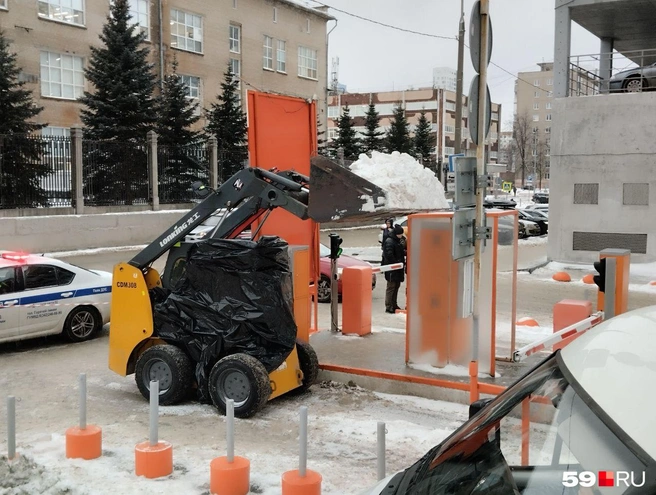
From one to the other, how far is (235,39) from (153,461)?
1645 inches

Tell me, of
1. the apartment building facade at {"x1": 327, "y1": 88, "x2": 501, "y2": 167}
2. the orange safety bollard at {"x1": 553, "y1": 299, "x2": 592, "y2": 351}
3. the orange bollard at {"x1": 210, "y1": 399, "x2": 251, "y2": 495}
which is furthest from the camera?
the apartment building facade at {"x1": 327, "y1": 88, "x2": 501, "y2": 167}

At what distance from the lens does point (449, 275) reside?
8.70 meters

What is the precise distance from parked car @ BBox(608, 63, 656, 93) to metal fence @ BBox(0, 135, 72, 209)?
1932cm

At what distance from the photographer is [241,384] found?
24.3 feet

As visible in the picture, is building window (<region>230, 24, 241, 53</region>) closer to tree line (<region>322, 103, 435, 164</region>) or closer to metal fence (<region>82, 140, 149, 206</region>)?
tree line (<region>322, 103, 435, 164</region>)

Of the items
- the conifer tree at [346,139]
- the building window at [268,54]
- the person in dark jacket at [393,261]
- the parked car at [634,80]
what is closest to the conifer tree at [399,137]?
the conifer tree at [346,139]

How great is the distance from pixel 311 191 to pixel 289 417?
2520 mm

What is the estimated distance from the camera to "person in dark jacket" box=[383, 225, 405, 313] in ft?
45.4

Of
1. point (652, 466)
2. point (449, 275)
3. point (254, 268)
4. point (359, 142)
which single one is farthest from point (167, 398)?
point (359, 142)

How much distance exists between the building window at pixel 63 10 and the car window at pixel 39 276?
26.4 metres

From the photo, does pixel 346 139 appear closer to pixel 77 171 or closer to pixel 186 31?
pixel 186 31

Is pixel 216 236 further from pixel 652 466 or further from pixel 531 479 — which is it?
pixel 652 466

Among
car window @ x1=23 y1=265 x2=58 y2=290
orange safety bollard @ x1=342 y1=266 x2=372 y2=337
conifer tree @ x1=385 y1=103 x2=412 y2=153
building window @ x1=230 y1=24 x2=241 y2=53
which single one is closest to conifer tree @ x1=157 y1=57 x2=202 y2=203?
building window @ x1=230 y1=24 x2=241 y2=53

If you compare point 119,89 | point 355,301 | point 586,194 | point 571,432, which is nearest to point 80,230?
point 119,89
